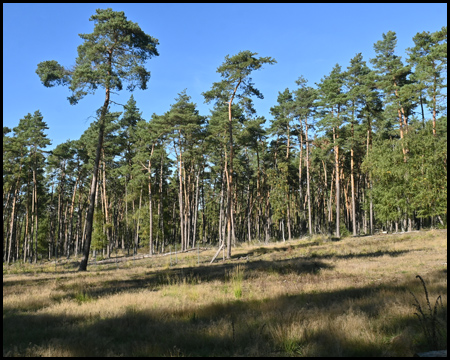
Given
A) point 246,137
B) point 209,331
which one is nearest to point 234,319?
point 209,331

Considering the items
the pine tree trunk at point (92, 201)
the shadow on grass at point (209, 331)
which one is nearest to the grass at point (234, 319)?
the shadow on grass at point (209, 331)

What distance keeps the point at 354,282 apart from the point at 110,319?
7629mm

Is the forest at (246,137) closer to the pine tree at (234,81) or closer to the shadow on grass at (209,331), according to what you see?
the pine tree at (234,81)

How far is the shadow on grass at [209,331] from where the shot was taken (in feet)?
16.1

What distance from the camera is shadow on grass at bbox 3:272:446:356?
4.91 m

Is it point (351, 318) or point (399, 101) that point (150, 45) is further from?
point (399, 101)

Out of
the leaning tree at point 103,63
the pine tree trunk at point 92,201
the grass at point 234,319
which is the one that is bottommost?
the grass at point 234,319

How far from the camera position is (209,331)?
572 cm

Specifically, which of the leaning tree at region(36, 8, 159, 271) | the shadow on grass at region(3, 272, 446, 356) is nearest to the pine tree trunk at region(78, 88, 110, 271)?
the leaning tree at region(36, 8, 159, 271)

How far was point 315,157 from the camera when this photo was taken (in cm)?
4309

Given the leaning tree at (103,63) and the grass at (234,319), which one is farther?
the leaning tree at (103,63)

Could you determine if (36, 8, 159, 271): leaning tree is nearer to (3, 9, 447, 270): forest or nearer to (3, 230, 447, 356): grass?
(3, 9, 447, 270): forest

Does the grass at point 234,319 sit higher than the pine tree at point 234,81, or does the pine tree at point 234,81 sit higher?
the pine tree at point 234,81

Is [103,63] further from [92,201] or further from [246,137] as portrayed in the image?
[246,137]
